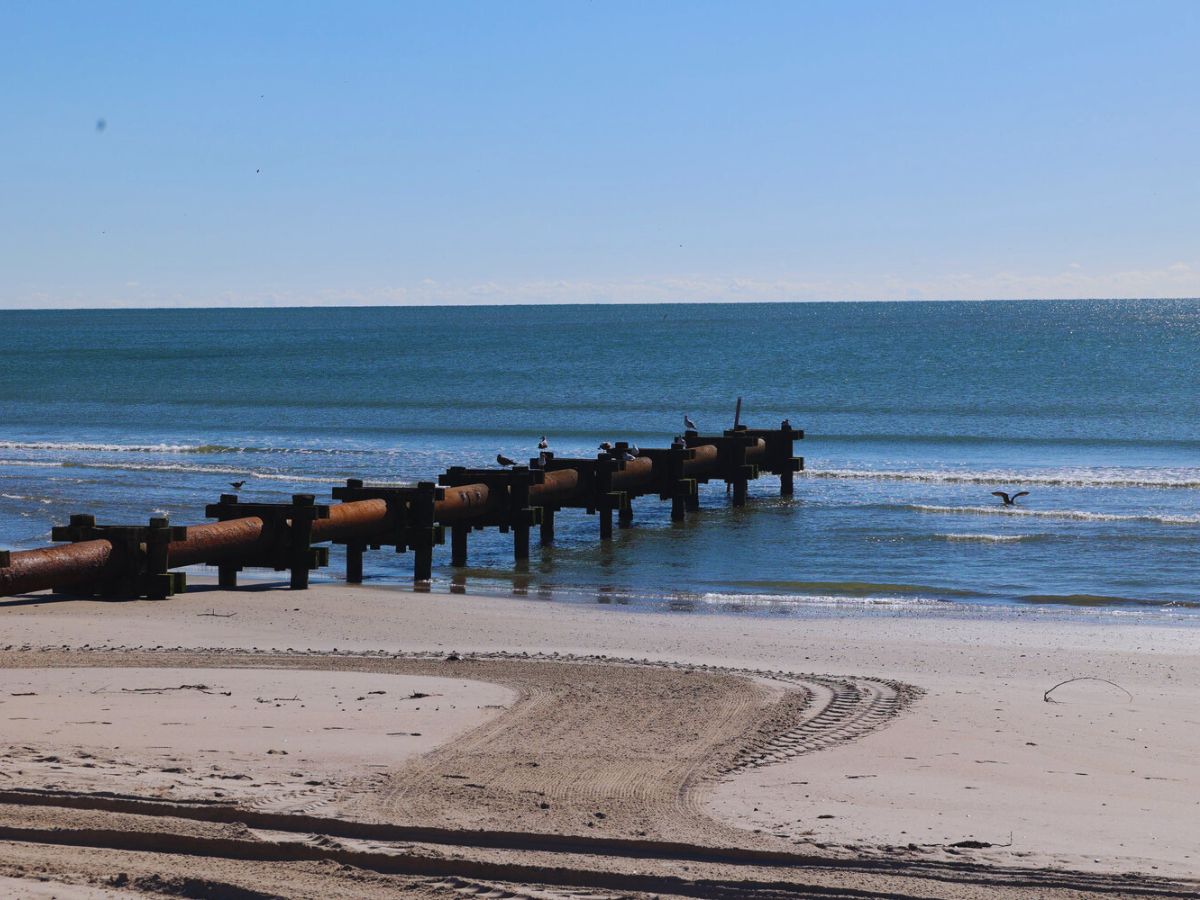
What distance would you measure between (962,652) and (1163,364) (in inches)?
2959

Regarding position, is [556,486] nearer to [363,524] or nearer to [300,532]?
[363,524]

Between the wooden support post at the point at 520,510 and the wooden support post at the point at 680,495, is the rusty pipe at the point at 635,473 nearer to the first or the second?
the wooden support post at the point at 680,495

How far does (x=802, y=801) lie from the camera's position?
6793 millimetres

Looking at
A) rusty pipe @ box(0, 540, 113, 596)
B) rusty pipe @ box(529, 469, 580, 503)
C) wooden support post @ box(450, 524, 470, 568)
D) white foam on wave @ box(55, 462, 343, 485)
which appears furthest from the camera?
white foam on wave @ box(55, 462, 343, 485)

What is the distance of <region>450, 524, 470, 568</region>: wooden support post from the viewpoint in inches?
754

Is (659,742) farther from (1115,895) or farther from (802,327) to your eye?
(802,327)

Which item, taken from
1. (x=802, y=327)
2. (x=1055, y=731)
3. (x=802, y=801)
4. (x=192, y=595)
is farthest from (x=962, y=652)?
(x=802, y=327)

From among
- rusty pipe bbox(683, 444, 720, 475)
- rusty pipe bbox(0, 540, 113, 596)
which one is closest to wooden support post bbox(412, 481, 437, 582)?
rusty pipe bbox(0, 540, 113, 596)

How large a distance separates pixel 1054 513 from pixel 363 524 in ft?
44.4

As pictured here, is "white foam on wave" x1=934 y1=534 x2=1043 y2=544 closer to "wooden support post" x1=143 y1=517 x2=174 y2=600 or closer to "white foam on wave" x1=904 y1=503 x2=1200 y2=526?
"white foam on wave" x1=904 y1=503 x2=1200 y2=526

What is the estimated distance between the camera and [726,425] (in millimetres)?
53938

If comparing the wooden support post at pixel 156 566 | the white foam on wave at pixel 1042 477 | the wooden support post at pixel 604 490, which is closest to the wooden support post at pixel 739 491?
the wooden support post at pixel 604 490

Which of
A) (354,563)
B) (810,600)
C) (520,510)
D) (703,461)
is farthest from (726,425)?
(810,600)

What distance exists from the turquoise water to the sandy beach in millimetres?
5359
